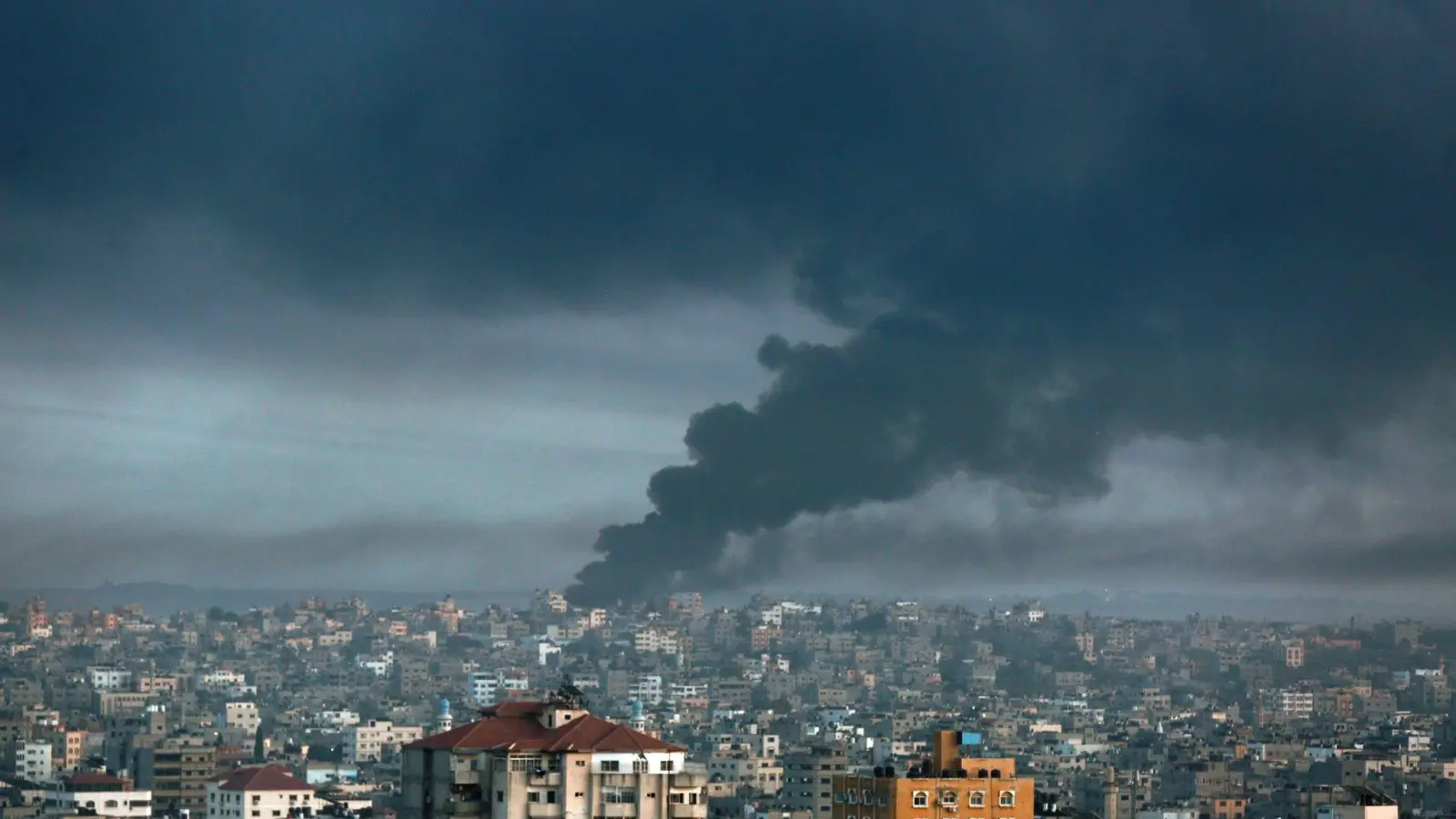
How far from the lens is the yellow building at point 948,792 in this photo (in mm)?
24531

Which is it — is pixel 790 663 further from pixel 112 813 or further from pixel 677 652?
pixel 112 813

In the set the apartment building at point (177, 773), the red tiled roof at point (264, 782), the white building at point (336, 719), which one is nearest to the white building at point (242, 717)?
the white building at point (336, 719)

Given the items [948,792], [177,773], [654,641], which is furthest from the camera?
[654,641]

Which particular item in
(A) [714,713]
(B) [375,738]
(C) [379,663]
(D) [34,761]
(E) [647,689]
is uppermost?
(C) [379,663]

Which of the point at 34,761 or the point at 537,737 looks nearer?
the point at 537,737

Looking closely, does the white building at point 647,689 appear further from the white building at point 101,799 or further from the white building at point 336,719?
the white building at point 101,799

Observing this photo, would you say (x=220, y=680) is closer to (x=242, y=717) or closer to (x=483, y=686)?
(x=483, y=686)

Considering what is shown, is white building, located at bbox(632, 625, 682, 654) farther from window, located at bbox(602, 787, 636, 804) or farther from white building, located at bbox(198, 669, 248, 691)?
window, located at bbox(602, 787, 636, 804)

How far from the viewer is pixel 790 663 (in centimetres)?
10919

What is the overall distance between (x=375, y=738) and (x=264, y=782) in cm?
2127

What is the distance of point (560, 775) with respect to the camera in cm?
2281

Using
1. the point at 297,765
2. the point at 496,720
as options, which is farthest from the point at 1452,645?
the point at 496,720

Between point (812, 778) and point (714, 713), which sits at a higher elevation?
point (714, 713)

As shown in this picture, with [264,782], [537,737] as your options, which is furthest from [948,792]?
[264,782]
